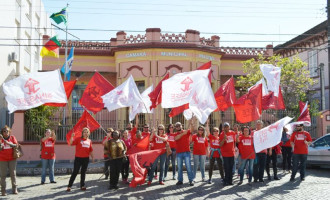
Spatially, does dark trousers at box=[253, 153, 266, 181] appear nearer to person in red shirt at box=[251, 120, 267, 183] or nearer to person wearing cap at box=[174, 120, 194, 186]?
person in red shirt at box=[251, 120, 267, 183]

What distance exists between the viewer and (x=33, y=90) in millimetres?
10602

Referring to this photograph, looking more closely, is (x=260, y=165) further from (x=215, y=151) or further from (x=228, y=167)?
(x=215, y=151)

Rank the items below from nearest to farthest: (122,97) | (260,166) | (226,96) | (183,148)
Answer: (183,148) → (260,166) → (122,97) → (226,96)

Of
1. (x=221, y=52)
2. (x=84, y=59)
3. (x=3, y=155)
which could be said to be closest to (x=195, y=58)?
(x=221, y=52)

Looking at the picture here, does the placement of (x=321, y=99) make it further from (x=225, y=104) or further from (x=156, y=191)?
(x=156, y=191)

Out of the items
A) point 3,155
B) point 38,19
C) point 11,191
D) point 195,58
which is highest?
point 38,19

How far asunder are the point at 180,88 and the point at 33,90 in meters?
4.26

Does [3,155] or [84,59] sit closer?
[3,155]

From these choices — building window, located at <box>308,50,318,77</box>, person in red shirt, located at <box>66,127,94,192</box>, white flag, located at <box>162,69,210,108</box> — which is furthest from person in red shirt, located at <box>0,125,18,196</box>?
building window, located at <box>308,50,318,77</box>

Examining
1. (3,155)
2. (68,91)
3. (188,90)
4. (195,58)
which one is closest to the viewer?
(3,155)

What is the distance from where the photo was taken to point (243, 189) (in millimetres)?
10133

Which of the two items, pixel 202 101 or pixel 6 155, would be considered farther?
pixel 202 101

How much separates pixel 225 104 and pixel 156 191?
12.5ft

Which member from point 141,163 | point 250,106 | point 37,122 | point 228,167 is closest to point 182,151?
point 141,163
